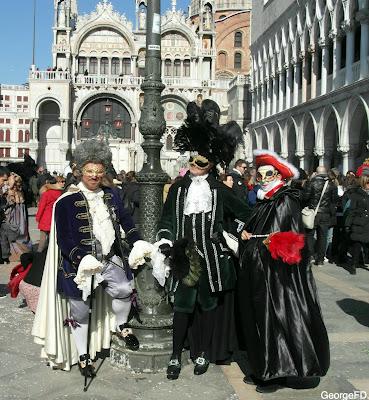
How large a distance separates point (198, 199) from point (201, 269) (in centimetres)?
59

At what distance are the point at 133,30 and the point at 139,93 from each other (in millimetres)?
6722

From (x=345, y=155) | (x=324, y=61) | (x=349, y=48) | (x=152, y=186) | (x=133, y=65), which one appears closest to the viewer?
(x=152, y=186)

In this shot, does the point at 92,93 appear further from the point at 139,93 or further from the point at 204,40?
the point at 204,40

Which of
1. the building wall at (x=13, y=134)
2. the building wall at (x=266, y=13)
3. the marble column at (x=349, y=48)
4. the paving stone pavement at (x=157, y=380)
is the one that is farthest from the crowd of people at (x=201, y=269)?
the building wall at (x=13, y=134)

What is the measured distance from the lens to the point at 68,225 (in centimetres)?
453

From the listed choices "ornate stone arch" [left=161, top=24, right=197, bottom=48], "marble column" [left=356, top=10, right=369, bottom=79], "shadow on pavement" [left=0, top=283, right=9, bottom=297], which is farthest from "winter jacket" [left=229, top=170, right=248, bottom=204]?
"ornate stone arch" [left=161, top=24, right=197, bottom=48]

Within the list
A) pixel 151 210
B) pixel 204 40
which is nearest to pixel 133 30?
pixel 204 40

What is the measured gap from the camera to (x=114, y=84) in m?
46.0

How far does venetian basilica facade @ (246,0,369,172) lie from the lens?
21.2 m

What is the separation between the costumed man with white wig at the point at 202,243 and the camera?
4566mm

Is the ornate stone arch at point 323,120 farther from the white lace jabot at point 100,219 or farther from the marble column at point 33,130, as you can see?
the marble column at point 33,130

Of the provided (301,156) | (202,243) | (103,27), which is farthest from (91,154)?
(103,27)

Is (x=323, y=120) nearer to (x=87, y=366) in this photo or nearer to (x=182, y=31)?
(x=87, y=366)

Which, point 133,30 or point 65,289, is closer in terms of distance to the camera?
point 65,289
